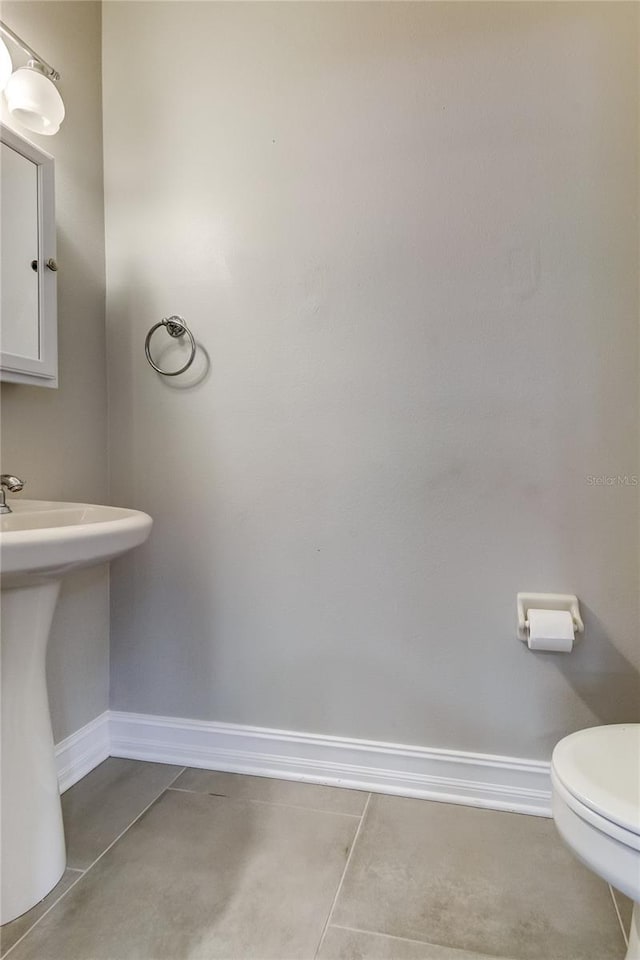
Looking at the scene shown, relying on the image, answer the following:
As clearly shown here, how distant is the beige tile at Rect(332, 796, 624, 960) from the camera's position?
1.03 meters

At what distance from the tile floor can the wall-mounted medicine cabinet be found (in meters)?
1.11

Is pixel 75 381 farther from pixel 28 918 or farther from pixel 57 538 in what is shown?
pixel 28 918

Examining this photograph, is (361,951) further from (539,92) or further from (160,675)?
(539,92)

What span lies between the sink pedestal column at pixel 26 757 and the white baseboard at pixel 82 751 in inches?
15.4

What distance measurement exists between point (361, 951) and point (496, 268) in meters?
1.47

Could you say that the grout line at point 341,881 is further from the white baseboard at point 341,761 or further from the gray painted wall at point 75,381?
the gray painted wall at point 75,381

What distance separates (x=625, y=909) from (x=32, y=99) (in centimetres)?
215

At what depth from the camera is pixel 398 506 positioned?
146cm

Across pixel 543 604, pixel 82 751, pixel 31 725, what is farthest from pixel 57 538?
pixel 543 604

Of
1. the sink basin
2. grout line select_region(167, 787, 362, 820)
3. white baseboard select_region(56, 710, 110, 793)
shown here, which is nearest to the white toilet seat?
grout line select_region(167, 787, 362, 820)

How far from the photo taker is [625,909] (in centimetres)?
110

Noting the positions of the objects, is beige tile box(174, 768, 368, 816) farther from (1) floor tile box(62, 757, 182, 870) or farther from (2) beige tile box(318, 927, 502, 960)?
(2) beige tile box(318, 927, 502, 960)

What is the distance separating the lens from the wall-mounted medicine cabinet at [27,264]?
126 cm
